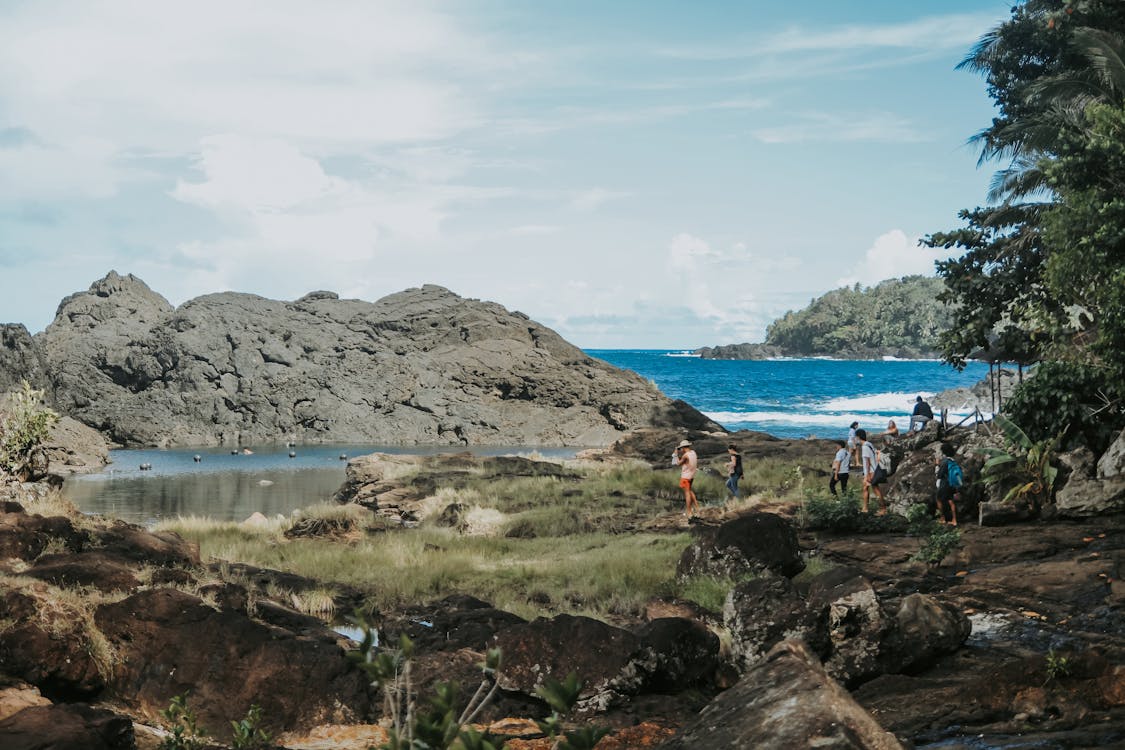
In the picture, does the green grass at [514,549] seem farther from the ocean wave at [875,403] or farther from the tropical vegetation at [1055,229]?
the ocean wave at [875,403]

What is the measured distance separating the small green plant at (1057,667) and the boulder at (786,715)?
123 inches

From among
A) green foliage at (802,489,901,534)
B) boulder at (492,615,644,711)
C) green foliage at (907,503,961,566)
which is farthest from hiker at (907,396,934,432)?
boulder at (492,615,644,711)

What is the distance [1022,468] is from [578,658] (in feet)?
44.2

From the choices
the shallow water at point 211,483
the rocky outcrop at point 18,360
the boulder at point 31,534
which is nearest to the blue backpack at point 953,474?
the boulder at point 31,534

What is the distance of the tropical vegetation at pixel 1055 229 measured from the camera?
19078 mm

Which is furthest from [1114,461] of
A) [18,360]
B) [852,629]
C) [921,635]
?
[18,360]

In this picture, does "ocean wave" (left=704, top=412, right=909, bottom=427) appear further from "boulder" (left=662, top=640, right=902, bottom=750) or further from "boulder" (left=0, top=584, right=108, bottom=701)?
"boulder" (left=662, top=640, right=902, bottom=750)

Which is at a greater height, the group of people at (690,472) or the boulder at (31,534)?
the boulder at (31,534)

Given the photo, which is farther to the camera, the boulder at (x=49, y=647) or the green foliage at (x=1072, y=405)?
the green foliage at (x=1072, y=405)

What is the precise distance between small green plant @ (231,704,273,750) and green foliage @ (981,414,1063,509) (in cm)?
1486

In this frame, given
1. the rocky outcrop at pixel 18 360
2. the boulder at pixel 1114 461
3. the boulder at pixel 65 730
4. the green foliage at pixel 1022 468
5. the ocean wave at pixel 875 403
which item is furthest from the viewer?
the ocean wave at pixel 875 403

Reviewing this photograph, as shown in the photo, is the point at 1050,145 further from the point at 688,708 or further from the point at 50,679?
the point at 50,679

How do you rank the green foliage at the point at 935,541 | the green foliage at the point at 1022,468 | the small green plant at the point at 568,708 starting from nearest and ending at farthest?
1. the small green plant at the point at 568,708
2. the green foliage at the point at 935,541
3. the green foliage at the point at 1022,468

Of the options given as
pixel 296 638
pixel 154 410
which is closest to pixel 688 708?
pixel 296 638
